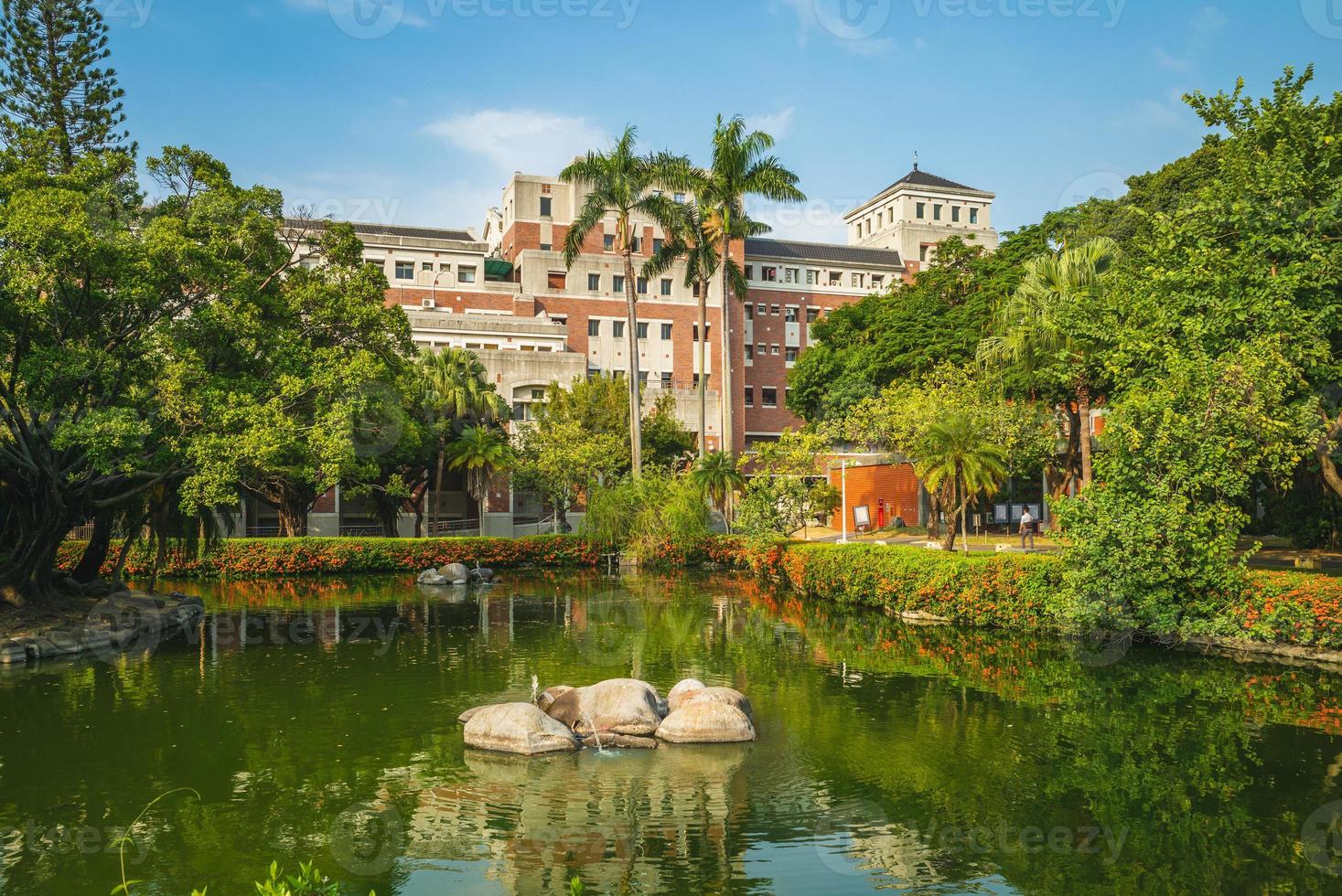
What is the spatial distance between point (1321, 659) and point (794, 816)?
12.1 m

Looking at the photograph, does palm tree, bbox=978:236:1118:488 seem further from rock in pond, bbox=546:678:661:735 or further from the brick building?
the brick building

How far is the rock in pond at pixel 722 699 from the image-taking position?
42.1 feet

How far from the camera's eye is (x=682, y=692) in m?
13.6

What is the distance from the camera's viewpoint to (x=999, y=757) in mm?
11609

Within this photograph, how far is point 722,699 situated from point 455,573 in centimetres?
2073

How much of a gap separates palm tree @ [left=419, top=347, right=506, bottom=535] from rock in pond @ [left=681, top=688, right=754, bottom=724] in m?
29.2

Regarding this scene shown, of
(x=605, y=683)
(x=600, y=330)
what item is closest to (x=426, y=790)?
(x=605, y=683)

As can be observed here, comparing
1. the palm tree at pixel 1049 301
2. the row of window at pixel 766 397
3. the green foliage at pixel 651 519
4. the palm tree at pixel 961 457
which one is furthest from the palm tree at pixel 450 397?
the row of window at pixel 766 397

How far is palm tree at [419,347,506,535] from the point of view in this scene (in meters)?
41.2

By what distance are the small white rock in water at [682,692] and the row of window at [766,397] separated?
5655 centimetres

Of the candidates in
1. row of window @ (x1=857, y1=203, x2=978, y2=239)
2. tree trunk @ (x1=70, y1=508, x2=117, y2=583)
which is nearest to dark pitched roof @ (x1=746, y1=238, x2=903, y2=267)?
row of window @ (x1=857, y1=203, x2=978, y2=239)

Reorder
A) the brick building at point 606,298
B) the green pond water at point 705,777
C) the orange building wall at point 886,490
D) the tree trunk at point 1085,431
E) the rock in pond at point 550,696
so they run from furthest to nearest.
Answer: the brick building at point 606,298
the orange building wall at point 886,490
the tree trunk at point 1085,431
the rock in pond at point 550,696
the green pond water at point 705,777

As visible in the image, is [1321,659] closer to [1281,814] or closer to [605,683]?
[1281,814]

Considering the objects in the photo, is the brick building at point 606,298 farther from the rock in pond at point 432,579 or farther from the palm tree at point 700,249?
the rock in pond at point 432,579
